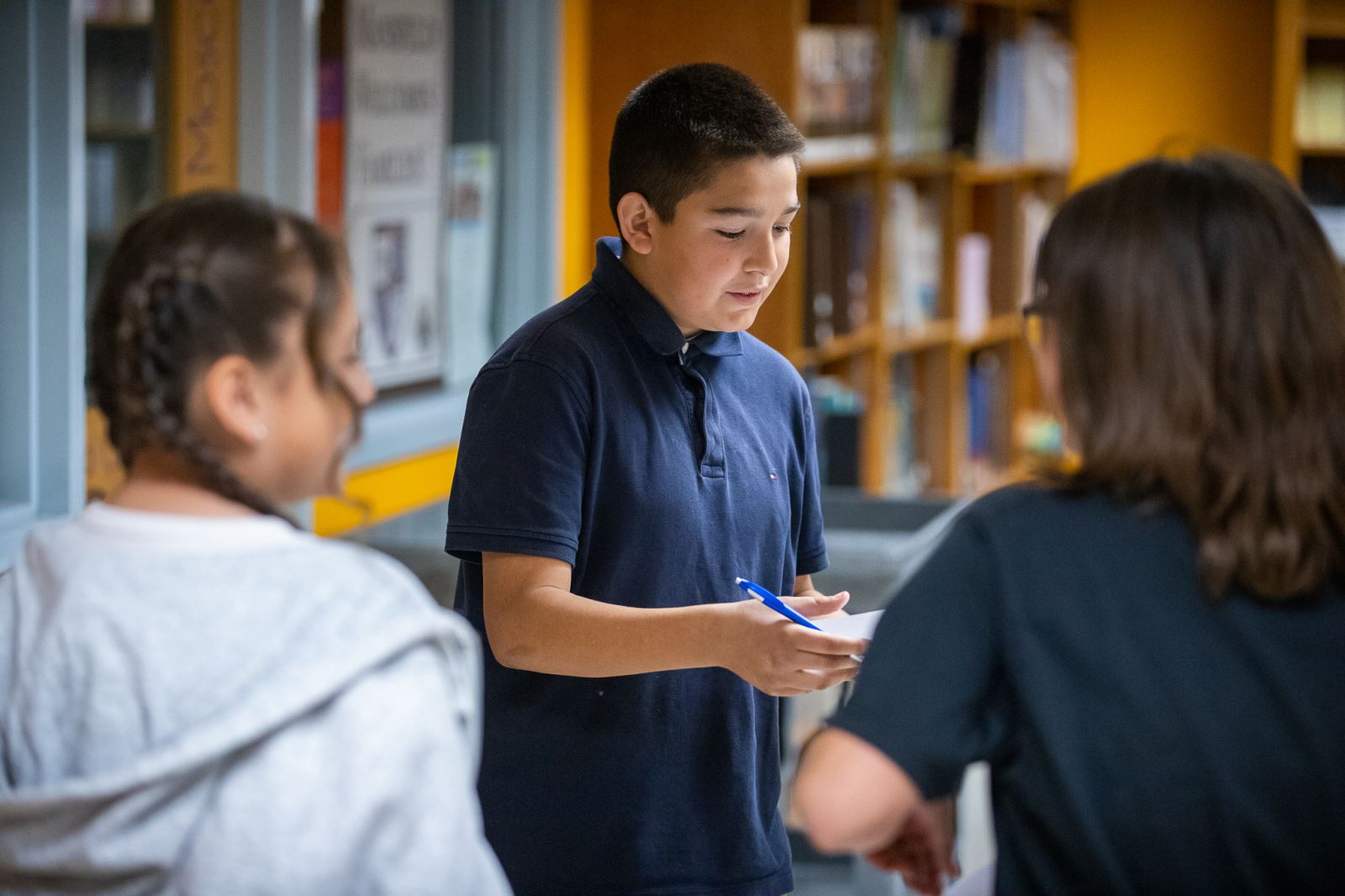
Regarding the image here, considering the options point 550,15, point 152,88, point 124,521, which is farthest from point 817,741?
point 550,15

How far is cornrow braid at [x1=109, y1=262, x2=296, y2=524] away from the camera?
879 mm

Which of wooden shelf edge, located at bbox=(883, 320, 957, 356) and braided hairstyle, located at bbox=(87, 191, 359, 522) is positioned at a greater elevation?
braided hairstyle, located at bbox=(87, 191, 359, 522)

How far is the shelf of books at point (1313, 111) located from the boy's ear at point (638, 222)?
3.68m

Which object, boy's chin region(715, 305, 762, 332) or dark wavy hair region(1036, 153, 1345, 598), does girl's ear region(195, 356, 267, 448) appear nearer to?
dark wavy hair region(1036, 153, 1345, 598)

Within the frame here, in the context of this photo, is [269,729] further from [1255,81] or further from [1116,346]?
[1255,81]

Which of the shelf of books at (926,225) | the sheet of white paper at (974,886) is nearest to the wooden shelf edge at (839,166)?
the shelf of books at (926,225)

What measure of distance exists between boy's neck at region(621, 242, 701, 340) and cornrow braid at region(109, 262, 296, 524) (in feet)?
2.29

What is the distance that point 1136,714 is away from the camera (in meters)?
0.90

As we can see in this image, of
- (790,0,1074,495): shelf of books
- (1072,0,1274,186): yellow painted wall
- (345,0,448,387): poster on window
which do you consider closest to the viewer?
(345,0,448,387): poster on window

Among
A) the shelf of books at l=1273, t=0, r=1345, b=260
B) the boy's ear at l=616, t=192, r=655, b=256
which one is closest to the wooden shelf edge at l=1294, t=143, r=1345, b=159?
the shelf of books at l=1273, t=0, r=1345, b=260

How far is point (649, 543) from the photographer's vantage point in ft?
4.72

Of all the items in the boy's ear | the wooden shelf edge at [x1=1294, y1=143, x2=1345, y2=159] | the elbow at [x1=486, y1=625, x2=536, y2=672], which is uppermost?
the wooden shelf edge at [x1=1294, y1=143, x2=1345, y2=159]

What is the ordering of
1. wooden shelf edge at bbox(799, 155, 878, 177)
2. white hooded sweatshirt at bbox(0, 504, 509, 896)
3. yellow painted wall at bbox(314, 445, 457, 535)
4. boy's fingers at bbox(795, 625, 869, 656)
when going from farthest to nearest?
wooden shelf edge at bbox(799, 155, 878, 177), yellow painted wall at bbox(314, 445, 457, 535), boy's fingers at bbox(795, 625, 869, 656), white hooded sweatshirt at bbox(0, 504, 509, 896)

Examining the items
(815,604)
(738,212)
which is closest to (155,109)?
(738,212)
